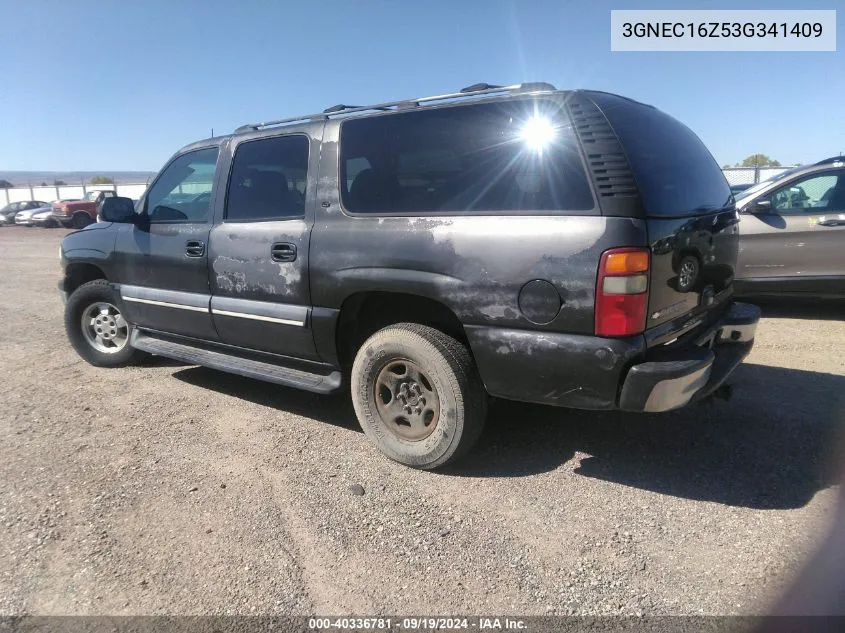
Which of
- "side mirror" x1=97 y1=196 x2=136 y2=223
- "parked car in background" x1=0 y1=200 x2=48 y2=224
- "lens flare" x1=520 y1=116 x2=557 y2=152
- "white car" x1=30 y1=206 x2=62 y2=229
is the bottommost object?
"side mirror" x1=97 y1=196 x2=136 y2=223

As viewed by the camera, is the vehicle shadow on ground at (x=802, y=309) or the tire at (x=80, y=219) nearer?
the vehicle shadow on ground at (x=802, y=309)

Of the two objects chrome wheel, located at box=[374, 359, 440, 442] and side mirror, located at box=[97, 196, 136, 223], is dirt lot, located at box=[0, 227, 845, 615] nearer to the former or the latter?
chrome wheel, located at box=[374, 359, 440, 442]

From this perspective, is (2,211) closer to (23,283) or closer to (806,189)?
(23,283)

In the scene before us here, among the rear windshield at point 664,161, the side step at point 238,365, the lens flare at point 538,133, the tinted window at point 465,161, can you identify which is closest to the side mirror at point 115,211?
the side step at point 238,365

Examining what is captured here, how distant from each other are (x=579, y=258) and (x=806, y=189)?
511 centimetres

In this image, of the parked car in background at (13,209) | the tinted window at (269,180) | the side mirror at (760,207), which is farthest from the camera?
the parked car in background at (13,209)

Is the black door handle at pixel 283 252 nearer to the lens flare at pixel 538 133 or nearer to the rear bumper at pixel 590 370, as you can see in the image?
the rear bumper at pixel 590 370

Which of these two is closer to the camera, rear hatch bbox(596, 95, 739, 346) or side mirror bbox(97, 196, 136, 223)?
rear hatch bbox(596, 95, 739, 346)

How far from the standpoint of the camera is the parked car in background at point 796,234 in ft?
19.9

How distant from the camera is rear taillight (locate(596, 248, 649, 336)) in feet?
8.42

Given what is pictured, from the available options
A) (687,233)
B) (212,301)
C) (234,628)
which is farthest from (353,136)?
(234,628)

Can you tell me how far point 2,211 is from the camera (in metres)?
30.9

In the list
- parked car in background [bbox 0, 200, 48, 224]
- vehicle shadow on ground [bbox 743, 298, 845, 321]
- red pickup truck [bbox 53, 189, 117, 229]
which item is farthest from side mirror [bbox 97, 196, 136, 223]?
parked car in background [bbox 0, 200, 48, 224]

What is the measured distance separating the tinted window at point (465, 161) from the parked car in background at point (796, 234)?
14.9ft
